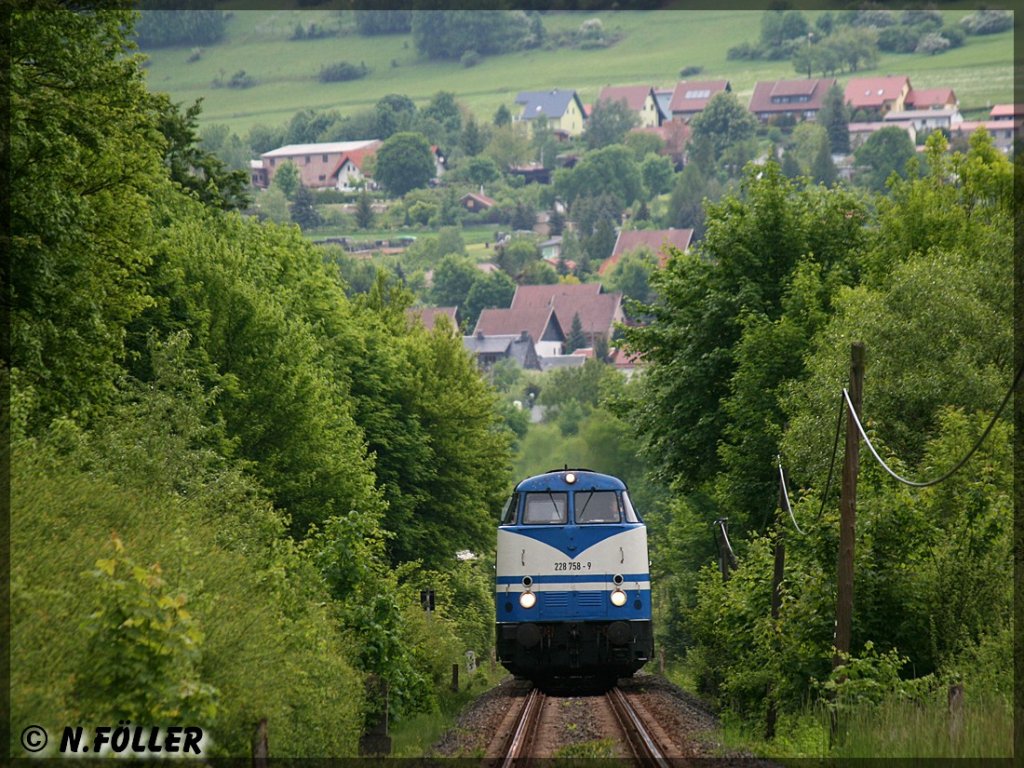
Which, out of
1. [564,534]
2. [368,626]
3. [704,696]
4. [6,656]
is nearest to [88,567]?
[6,656]

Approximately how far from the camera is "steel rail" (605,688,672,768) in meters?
20.0

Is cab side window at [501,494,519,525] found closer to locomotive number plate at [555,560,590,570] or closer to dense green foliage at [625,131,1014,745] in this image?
locomotive number plate at [555,560,590,570]

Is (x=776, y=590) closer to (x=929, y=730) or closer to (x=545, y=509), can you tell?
(x=545, y=509)

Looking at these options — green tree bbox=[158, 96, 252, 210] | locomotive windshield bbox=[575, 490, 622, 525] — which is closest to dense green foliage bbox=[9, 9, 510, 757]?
green tree bbox=[158, 96, 252, 210]

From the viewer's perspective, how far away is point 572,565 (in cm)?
2638

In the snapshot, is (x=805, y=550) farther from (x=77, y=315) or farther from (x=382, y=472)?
(x=382, y=472)

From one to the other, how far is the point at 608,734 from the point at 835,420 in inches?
479

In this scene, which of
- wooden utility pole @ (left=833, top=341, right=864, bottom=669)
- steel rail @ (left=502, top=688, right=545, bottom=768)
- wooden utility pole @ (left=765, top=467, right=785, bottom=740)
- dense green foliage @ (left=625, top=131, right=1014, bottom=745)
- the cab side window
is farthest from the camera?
the cab side window

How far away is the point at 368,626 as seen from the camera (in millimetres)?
25312

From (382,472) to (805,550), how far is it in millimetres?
36473

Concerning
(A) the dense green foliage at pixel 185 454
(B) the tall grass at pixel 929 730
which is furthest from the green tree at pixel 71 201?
(B) the tall grass at pixel 929 730

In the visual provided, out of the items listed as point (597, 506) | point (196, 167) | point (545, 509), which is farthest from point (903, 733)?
point (196, 167)

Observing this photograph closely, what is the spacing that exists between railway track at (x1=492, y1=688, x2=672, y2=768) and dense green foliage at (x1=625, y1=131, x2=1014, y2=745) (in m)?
2.25

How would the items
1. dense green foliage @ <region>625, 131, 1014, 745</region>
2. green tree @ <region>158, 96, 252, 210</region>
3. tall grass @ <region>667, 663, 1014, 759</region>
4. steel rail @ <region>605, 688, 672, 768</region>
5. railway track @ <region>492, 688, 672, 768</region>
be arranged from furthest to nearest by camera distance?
green tree @ <region>158, 96, 252, 210</region> → dense green foliage @ <region>625, 131, 1014, 745</region> → railway track @ <region>492, 688, 672, 768</region> → steel rail @ <region>605, 688, 672, 768</region> → tall grass @ <region>667, 663, 1014, 759</region>
